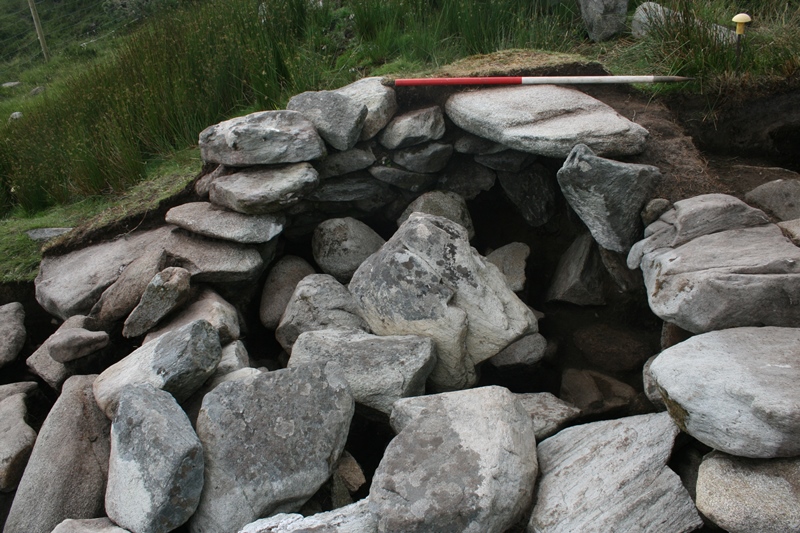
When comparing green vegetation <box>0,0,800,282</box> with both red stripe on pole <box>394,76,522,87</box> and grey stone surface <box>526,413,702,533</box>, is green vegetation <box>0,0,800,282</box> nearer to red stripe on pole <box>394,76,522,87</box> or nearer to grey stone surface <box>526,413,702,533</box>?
red stripe on pole <box>394,76,522,87</box>

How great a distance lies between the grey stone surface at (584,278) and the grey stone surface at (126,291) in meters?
2.45

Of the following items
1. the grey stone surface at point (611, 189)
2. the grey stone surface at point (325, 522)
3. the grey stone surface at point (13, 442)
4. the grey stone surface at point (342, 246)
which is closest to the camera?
the grey stone surface at point (325, 522)

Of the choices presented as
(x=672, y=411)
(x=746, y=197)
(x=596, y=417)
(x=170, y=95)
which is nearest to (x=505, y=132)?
(x=746, y=197)

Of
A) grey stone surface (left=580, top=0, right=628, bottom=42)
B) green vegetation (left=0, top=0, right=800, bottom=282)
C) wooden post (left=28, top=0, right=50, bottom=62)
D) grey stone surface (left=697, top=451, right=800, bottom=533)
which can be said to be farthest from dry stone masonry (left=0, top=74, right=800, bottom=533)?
wooden post (left=28, top=0, right=50, bottom=62)

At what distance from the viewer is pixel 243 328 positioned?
4363 millimetres

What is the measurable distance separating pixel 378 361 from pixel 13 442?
1890 millimetres

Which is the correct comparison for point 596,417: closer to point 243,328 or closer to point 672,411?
point 672,411

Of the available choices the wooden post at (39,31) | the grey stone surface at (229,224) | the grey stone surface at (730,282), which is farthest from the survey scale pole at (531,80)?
the wooden post at (39,31)

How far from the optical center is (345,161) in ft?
14.8

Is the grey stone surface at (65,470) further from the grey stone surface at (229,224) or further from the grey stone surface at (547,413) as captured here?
the grey stone surface at (547,413)

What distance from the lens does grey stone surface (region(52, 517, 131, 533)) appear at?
2889 millimetres

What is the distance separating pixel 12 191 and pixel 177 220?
8.00 ft

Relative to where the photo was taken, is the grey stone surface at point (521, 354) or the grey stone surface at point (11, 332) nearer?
the grey stone surface at point (521, 354)

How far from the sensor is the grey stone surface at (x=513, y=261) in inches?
175
